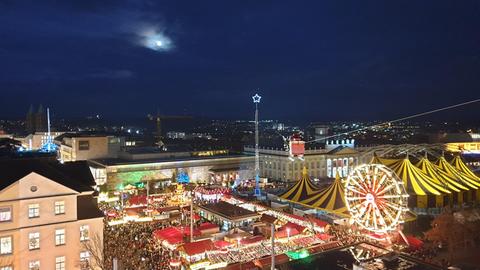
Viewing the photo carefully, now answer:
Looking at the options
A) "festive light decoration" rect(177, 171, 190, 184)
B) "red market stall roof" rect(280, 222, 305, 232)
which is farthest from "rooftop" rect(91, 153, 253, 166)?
"red market stall roof" rect(280, 222, 305, 232)

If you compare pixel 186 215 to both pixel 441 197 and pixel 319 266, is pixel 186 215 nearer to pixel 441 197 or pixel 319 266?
pixel 319 266

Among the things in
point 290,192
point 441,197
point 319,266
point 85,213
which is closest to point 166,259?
point 85,213

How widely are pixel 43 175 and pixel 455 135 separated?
114080mm

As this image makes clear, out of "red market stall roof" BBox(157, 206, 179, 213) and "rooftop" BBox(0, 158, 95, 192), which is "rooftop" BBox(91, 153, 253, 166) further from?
"rooftop" BBox(0, 158, 95, 192)

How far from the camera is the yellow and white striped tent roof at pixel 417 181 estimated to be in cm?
3769

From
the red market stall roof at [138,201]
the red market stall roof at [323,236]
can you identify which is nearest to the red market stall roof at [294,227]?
the red market stall roof at [323,236]

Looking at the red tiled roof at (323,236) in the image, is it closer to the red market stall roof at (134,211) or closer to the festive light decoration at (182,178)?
the red market stall roof at (134,211)

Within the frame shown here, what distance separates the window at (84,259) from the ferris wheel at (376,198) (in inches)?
676

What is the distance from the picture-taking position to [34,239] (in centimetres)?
1928

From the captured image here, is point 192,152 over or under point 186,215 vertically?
over

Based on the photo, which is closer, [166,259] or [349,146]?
[166,259]

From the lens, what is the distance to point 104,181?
2192 inches

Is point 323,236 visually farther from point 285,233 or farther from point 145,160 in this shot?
point 145,160

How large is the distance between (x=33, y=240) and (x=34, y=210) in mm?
1446
